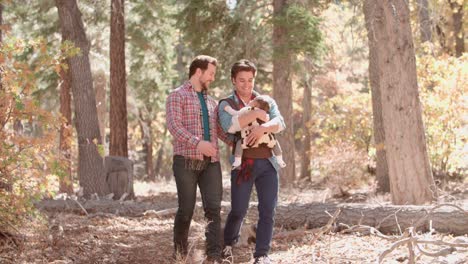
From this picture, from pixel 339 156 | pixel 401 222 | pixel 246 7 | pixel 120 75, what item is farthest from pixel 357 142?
pixel 401 222

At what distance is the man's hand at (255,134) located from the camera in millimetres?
5090

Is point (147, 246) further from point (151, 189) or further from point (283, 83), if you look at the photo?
point (151, 189)

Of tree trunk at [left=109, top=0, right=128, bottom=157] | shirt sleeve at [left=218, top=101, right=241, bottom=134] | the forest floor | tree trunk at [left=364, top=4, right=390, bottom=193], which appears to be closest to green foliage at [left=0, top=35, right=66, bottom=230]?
the forest floor

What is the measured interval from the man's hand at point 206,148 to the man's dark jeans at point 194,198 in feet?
0.98

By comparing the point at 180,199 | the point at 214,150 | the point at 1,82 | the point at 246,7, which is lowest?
the point at 180,199

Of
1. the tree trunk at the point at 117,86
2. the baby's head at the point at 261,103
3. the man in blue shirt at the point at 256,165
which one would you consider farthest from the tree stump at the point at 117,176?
the baby's head at the point at 261,103

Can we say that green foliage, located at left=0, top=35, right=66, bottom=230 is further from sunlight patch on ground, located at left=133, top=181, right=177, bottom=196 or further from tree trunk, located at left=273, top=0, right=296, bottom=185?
sunlight patch on ground, located at left=133, top=181, right=177, bottom=196

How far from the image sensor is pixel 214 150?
5270 mm

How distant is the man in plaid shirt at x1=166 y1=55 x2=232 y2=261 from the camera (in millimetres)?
5438

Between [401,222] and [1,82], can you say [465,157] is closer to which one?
[401,222]

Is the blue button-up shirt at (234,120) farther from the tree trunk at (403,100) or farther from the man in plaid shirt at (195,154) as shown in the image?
the tree trunk at (403,100)

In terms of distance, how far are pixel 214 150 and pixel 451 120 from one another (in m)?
8.91

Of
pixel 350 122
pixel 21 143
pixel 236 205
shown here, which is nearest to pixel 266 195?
pixel 236 205

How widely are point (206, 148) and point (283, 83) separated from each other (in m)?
10.1
